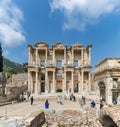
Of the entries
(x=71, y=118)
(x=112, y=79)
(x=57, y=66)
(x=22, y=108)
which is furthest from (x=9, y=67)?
(x=71, y=118)

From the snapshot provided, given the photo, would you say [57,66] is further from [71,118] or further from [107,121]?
[107,121]

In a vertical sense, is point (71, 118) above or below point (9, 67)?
below

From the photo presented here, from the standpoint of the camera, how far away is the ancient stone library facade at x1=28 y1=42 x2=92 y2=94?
44938mm

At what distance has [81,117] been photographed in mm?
19938

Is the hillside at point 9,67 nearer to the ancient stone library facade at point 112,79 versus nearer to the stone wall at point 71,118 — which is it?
the ancient stone library facade at point 112,79

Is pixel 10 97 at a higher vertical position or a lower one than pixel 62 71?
lower

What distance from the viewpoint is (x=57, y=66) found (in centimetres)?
4744

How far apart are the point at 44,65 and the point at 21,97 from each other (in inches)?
477

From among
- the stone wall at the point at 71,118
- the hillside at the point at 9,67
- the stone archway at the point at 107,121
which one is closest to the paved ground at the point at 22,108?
the stone wall at the point at 71,118

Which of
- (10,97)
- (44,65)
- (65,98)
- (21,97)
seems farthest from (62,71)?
(10,97)

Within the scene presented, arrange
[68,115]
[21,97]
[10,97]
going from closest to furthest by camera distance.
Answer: [68,115] → [10,97] → [21,97]

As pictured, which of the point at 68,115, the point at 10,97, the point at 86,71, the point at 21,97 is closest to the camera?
the point at 68,115

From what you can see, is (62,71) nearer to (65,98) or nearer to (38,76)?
(38,76)

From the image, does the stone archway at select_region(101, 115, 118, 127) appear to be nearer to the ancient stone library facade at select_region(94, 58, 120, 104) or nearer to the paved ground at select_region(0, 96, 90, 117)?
the paved ground at select_region(0, 96, 90, 117)
